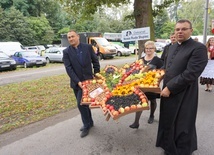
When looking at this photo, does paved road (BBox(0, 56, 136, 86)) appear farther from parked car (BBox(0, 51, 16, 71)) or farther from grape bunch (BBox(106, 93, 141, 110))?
grape bunch (BBox(106, 93, 141, 110))

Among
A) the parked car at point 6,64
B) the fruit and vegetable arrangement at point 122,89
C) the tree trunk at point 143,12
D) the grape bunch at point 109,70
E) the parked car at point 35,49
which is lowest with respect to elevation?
the parked car at point 6,64

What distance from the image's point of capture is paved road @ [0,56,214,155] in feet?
12.2

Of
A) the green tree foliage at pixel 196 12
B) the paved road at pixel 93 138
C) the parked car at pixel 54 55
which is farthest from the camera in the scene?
the green tree foliage at pixel 196 12

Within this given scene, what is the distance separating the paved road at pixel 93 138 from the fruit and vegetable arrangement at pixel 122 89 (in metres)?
0.90

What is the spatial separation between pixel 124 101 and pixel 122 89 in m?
0.33

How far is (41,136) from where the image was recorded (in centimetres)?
439

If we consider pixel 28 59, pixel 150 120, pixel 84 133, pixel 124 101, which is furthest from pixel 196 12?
pixel 124 101

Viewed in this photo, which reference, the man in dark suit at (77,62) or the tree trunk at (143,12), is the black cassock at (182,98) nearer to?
the man in dark suit at (77,62)

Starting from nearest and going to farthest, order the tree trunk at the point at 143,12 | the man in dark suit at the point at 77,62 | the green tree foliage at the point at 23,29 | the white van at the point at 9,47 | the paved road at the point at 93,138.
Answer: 1. the paved road at the point at 93,138
2. the man in dark suit at the point at 77,62
3. the tree trunk at the point at 143,12
4. the white van at the point at 9,47
5. the green tree foliage at the point at 23,29

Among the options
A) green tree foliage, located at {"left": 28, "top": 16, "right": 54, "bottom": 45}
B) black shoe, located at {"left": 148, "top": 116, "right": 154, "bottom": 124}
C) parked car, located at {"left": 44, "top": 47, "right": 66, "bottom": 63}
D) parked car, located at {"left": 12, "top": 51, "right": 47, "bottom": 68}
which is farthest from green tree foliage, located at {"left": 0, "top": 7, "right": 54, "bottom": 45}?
black shoe, located at {"left": 148, "top": 116, "right": 154, "bottom": 124}

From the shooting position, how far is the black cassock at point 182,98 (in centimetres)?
290

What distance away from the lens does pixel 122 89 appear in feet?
11.4

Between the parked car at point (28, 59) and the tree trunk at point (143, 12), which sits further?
the parked car at point (28, 59)

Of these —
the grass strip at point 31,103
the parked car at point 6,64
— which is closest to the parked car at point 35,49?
the parked car at point 6,64
